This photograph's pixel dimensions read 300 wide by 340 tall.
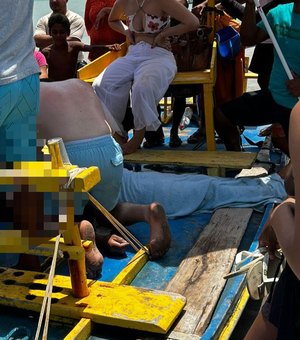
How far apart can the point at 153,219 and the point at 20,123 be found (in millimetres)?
923

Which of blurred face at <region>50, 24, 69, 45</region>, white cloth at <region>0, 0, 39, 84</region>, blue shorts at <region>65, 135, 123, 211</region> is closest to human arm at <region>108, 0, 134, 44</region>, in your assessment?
blurred face at <region>50, 24, 69, 45</region>

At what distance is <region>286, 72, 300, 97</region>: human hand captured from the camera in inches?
157

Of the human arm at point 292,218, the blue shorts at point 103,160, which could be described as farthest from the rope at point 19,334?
the human arm at point 292,218

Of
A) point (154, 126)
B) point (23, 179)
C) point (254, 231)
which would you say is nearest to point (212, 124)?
point (154, 126)

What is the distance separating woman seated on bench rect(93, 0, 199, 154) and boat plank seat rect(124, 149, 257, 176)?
13 cm

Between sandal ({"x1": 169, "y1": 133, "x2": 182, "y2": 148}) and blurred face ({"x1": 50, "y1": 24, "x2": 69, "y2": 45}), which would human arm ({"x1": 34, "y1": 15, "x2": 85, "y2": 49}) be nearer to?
blurred face ({"x1": 50, "y1": 24, "x2": 69, "y2": 45})

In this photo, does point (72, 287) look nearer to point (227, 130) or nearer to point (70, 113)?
point (70, 113)

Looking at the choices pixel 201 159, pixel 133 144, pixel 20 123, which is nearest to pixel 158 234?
pixel 20 123

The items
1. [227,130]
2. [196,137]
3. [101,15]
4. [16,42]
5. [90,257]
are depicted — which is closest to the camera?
[16,42]

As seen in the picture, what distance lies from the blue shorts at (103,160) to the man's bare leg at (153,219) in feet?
0.29

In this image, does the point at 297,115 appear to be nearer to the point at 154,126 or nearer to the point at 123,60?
the point at 154,126

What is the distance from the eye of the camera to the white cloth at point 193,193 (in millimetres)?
3791

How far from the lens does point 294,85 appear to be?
3990 millimetres

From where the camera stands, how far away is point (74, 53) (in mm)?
6414
